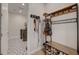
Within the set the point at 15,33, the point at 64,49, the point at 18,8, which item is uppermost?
the point at 18,8

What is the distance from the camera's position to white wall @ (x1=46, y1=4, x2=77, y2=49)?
163 cm

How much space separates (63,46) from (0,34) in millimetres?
809

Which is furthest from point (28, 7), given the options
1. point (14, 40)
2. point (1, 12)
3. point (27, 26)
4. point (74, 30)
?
point (74, 30)

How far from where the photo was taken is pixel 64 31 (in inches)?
65.8

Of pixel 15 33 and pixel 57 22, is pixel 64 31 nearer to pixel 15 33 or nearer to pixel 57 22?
pixel 57 22

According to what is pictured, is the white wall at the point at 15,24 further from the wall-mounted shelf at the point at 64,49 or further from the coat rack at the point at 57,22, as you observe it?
the wall-mounted shelf at the point at 64,49

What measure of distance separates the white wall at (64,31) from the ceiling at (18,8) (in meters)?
0.29

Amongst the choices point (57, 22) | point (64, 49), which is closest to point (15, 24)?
Result: point (57, 22)

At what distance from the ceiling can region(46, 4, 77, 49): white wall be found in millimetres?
288

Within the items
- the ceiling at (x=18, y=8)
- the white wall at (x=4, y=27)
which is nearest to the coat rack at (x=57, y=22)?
the ceiling at (x=18, y=8)

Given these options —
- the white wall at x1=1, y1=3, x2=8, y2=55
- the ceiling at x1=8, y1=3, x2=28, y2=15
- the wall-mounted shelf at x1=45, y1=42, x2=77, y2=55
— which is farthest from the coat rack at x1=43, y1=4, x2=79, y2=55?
the white wall at x1=1, y1=3, x2=8, y2=55

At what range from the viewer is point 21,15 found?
1691 millimetres

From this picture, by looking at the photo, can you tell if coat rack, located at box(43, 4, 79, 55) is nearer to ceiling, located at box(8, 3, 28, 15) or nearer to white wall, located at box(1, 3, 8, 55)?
ceiling, located at box(8, 3, 28, 15)

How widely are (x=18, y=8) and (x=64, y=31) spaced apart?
65 cm
